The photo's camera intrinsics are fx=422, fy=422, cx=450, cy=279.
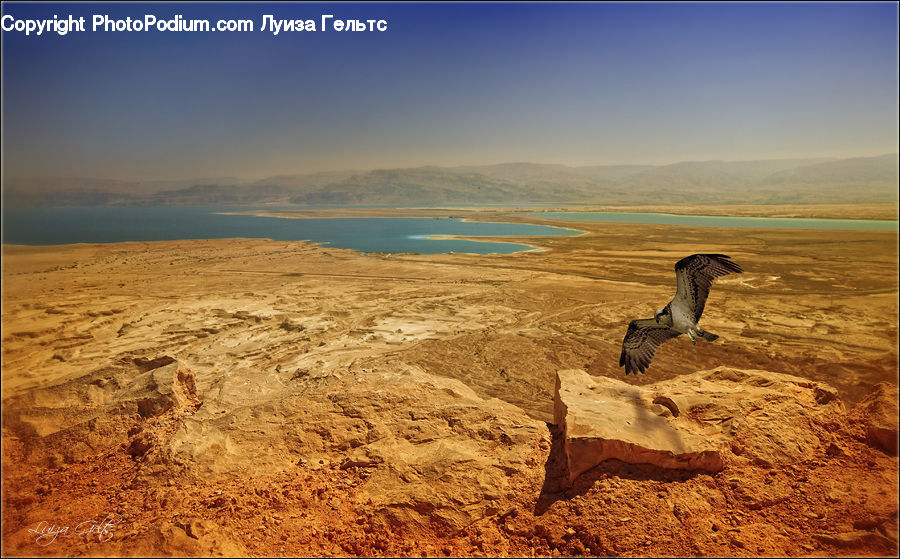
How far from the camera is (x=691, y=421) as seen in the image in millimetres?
5633

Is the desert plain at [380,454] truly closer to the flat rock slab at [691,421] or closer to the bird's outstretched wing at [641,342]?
the flat rock slab at [691,421]

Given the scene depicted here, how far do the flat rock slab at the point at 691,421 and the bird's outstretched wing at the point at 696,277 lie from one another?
1.42 meters

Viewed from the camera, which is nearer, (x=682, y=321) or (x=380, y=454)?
(x=380, y=454)

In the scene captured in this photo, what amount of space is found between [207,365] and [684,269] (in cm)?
1242

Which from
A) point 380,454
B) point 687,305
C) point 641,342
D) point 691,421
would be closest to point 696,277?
point 687,305

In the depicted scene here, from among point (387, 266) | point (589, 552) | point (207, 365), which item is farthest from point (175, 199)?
point (589, 552)

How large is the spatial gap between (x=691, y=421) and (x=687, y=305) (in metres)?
1.54

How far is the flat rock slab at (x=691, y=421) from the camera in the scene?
4738mm

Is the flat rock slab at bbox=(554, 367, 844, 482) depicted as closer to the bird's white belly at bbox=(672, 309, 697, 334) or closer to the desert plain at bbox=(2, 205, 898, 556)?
the desert plain at bbox=(2, 205, 898, 556)

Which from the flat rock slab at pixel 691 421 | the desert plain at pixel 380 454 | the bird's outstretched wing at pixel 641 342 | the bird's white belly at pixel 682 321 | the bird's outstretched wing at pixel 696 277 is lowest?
the desert plain at pixel 380 454

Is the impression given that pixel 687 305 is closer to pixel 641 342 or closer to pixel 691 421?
pixel 641 342

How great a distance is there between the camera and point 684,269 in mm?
5609

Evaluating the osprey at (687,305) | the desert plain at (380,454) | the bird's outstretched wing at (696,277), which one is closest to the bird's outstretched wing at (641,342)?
the osprey at (687,305)

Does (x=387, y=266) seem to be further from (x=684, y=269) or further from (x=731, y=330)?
(x=684, y=269)
